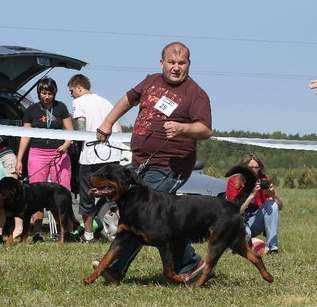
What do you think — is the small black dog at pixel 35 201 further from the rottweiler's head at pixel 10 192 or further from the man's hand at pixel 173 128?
the man's hand at pixel 173 128

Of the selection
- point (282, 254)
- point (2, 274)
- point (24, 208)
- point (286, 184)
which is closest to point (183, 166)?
point (2, 274)

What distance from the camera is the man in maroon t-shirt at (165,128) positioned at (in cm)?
647

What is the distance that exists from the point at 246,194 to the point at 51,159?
4236mm

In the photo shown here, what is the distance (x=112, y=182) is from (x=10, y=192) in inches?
144

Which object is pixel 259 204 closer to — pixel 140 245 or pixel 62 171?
pixel 62 171

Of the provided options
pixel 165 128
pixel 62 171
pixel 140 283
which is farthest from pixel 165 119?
pixel 62 171

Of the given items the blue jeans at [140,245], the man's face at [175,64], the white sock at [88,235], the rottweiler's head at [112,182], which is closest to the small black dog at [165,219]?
the rottweiler's head at [112,182]

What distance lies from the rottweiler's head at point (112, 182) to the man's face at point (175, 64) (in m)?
0.77

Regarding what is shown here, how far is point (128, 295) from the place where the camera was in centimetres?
622

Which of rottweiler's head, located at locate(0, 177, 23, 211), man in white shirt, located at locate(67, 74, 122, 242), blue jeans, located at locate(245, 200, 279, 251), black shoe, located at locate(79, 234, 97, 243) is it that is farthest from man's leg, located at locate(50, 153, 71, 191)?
blue jeans, located at locate(245, 200, 279, 251)

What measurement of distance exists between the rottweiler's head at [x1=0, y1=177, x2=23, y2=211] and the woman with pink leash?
0.67m

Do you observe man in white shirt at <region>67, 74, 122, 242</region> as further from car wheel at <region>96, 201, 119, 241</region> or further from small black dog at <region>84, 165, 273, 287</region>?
small black dog at <region>84, 165, 273, 287</region>

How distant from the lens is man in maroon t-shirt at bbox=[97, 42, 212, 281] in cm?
647

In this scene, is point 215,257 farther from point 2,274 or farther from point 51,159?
point 51,159
